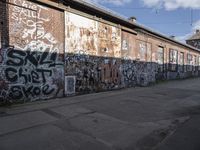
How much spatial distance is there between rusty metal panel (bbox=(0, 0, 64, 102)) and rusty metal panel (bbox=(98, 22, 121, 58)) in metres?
Answer: 3.82

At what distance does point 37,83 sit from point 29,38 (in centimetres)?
206

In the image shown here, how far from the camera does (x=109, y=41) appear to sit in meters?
16.5

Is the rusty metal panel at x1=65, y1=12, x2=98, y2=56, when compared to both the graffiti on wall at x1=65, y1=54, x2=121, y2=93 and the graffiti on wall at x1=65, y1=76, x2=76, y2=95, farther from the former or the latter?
the graffiti on wall at x1=65, y1=76, x2=76, y2=95

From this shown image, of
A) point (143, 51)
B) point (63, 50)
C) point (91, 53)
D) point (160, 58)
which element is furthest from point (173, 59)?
point (63, 50)

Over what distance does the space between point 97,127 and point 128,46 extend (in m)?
13.0

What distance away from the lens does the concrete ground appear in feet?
18.1

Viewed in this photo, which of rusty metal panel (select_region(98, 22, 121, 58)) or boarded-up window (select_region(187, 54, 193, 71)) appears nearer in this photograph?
rusty metal panel (select_region(98, 22, 121, 58))

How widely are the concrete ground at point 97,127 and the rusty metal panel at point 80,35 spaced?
4319 millimetres

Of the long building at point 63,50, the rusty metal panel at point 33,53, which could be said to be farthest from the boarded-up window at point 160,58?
the rusty metal panel at point 33,53

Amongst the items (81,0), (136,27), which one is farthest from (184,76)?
Answer: (81,0)

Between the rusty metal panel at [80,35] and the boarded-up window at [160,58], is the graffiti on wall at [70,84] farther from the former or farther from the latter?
the boarded-up window at [160,58]

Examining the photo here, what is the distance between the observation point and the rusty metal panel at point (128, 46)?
1840 centimetres

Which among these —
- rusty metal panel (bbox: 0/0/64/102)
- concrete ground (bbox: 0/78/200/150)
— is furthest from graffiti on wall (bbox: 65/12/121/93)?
concrete ground (bbox: 0/78/200/150)

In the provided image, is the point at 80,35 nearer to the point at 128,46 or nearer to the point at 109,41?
the point at 109,41
